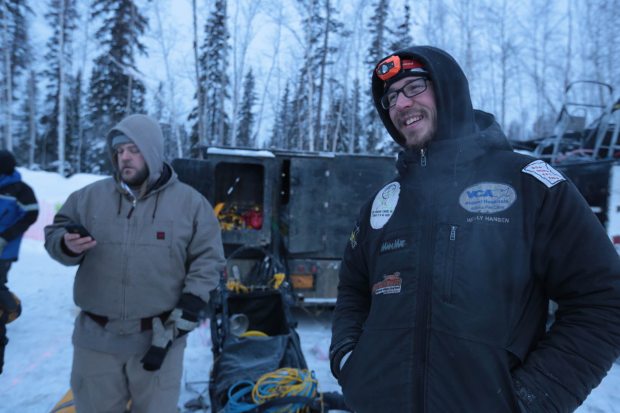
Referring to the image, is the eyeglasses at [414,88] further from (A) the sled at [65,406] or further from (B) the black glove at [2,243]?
(B) the black glove at [2,243]

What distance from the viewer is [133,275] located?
229 centimetres

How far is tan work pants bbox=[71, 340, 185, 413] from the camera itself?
225 cm

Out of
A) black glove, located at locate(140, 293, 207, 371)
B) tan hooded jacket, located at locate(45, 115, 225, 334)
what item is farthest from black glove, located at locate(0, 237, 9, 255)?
black glove, located at locate(140, 293, 207, 371)

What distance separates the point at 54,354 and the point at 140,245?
9.96ft

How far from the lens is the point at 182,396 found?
3.59 metres

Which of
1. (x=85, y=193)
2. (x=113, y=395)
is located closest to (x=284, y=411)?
(x=113, y=395)

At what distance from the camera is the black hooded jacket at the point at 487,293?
1101 mm

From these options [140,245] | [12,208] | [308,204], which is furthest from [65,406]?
[308,204]

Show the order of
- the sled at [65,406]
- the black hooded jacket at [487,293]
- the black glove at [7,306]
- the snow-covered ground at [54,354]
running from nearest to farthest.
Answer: the black hooded jacket at [487,293] < the black glove at [7,306] < the sled at [65,406] < the snow-covered ground at [54,354]

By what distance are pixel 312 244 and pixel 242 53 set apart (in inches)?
654

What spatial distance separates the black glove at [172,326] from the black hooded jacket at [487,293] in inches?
48.4

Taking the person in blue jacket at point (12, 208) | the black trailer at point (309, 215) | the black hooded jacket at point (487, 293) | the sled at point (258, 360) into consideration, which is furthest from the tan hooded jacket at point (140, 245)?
the black trailer at point (309, 215)

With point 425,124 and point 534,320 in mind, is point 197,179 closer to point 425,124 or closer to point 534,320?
point 425,124

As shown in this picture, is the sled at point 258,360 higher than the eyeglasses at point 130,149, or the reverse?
the eyeglasses at point 130,149
